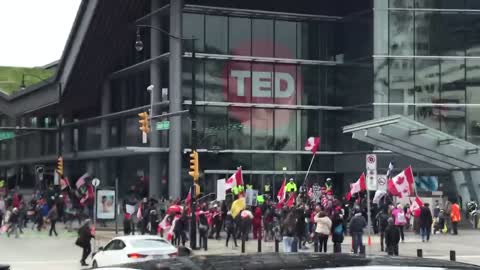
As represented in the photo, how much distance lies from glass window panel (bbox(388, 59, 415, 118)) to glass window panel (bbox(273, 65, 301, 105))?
6303mm

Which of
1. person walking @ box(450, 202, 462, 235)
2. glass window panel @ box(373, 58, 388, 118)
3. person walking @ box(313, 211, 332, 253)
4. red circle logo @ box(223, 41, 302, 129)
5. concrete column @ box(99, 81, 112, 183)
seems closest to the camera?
person walking @ box(313, 211, 332, 253)

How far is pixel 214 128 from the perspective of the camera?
46.8m

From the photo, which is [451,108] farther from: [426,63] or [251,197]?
[251,197]

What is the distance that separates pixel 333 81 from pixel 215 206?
722 inches

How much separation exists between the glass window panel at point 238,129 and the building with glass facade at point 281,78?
0.09m

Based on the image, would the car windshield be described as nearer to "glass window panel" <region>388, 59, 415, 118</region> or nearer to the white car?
the white car

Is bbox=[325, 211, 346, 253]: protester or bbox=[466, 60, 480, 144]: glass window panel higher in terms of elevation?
bbox=[466, 60, 480, 144]: glass window panel

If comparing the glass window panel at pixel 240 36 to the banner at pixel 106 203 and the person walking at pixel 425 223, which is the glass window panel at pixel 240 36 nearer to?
the banner at pixel 106 203

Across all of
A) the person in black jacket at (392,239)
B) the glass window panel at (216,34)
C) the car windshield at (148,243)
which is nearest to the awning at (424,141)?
the glass window panel at (216,34)

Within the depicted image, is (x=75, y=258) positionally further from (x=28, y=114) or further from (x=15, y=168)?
(x=15, y=168)

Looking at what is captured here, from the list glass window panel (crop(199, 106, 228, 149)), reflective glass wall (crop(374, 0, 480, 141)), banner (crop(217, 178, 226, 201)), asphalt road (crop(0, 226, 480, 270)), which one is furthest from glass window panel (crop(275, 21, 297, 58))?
asphalt road (crop(0, 226, 480, 270))

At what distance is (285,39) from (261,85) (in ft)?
11.6

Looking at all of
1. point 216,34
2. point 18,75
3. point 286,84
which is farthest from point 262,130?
point 18,75

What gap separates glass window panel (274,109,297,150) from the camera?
48719mm
